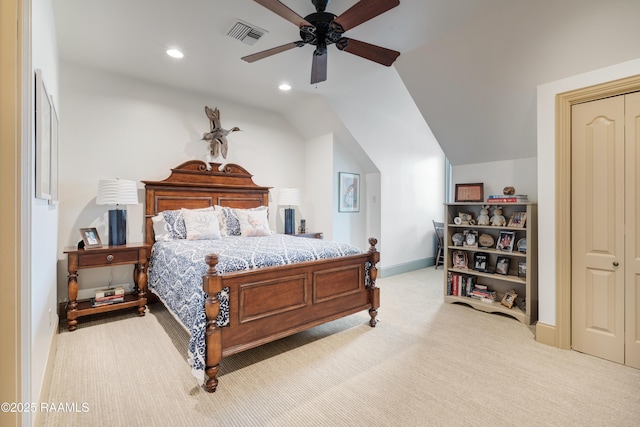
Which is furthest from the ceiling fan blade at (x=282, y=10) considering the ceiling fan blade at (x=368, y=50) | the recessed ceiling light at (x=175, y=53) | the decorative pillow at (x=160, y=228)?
the decorative pillow at (x=160, y=228)

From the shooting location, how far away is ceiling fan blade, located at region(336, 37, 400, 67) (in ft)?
7.63

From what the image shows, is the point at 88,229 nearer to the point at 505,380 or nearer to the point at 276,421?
the point at 276,421

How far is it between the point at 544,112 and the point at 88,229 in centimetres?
463

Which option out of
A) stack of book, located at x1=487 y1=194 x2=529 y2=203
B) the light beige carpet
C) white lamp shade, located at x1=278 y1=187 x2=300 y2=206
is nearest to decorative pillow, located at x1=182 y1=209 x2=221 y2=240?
the light beige carpet

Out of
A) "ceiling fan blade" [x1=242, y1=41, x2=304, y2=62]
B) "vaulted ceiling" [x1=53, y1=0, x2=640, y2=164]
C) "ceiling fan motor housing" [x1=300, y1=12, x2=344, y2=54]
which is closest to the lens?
"ceiling fan motor housing" [x1=300, y1=12, x2=344, y2=54]

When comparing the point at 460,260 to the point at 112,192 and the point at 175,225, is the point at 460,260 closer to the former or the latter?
the point at 175,225

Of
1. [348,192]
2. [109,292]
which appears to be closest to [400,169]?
[348,192]

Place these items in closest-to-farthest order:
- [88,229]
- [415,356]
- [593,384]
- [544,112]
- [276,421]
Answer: [276,421]
[593,384]
[415,356]
[544,112]
[88,229]

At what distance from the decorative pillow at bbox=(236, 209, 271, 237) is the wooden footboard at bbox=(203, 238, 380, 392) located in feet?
4.84

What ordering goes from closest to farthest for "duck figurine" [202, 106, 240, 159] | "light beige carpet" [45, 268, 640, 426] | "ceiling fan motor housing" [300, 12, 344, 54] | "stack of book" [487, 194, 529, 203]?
"light beige carpet" [45, 268, 640, 426], "ceiling fan motor housing" [300, 12, 344, 54], "stack of book" [487, 194, 529, 203], "duck figurine" [202, 106, 240, 159]

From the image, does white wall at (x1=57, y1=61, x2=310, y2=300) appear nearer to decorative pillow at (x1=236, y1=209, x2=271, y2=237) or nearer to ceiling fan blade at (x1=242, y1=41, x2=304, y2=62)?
decorative pillow at (x1=236, y1=209, x2=271, y2=237)

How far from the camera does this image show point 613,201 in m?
2.34

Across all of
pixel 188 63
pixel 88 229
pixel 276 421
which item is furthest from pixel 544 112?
pixel 88 229

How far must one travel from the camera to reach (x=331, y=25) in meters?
2.17
